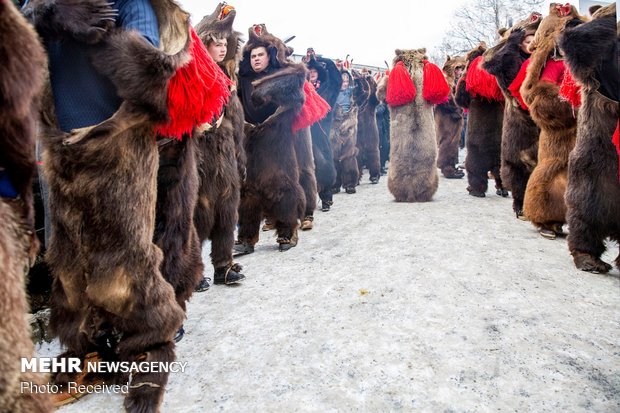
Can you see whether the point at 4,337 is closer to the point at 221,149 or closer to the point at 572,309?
the point at 221,149

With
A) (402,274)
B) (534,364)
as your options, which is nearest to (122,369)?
(534,364)

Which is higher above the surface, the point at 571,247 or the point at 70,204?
the point at 70,204

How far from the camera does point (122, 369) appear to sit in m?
2.00

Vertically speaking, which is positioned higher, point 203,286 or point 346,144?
point 346,144

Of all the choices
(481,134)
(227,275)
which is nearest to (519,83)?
(481,134)

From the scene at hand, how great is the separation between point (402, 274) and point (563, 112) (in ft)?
7.04

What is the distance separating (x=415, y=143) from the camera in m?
7.09

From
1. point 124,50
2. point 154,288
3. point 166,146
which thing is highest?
point 124,50

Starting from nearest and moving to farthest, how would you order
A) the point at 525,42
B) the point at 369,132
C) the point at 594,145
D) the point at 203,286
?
the point at 594,145, the point at 203,286, the point at 525,42, the point at 369,132

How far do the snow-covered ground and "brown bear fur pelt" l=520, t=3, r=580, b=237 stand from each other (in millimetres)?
311

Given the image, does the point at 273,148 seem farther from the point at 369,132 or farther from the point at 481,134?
the point at 369,132

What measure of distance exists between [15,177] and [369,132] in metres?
8.67

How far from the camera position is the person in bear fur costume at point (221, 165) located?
3680 millimetres

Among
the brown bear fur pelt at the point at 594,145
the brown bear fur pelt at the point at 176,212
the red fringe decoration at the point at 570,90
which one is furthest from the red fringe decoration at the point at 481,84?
the brown bear fur pelt at the point at 176,212
